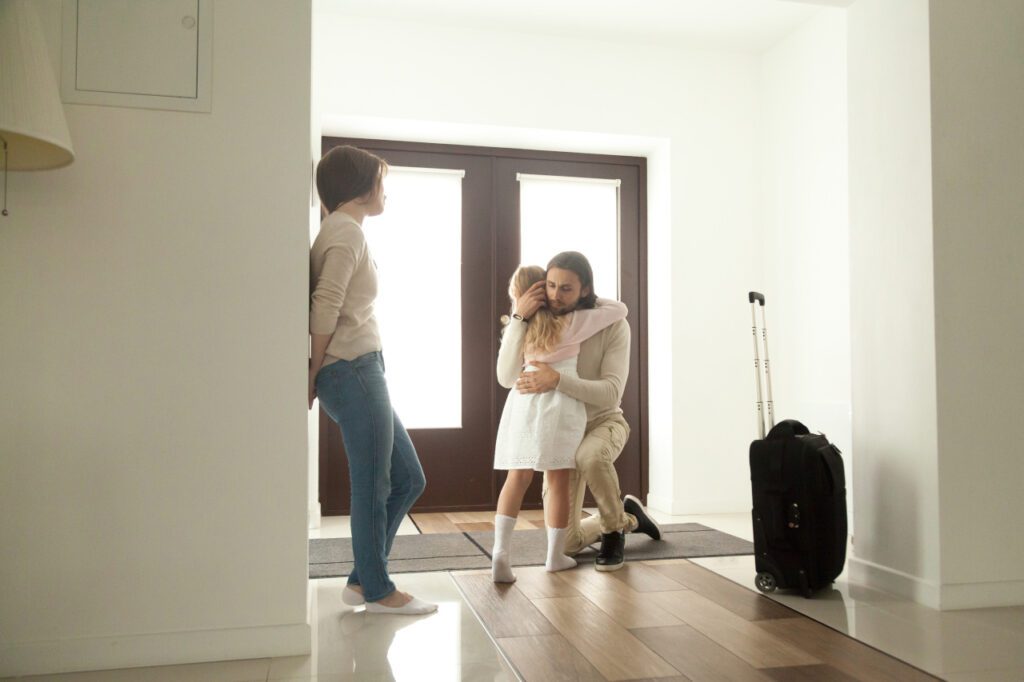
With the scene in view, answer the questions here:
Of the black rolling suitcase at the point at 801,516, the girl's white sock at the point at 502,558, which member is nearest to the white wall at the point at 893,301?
the black rolling suitcase at the point at 801,516

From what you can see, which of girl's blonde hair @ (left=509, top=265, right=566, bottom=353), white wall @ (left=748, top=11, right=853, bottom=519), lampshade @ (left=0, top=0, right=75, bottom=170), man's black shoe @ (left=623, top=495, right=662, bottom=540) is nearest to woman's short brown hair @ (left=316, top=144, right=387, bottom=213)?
lampshade @ (left=0, top=0, right=75, bottom=170)

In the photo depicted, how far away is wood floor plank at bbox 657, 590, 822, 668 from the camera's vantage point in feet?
7.52

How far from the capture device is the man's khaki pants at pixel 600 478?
11.1ft

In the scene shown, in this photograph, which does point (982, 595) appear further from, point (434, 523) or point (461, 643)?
point (434, 523)

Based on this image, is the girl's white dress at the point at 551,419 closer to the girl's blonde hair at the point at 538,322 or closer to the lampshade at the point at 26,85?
the girl's blonde hair at the point at 538,322

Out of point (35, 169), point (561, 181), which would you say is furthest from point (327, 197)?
point (561, 181)

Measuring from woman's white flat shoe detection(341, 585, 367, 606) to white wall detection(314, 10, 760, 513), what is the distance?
8.11ft

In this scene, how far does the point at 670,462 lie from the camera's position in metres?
4.94

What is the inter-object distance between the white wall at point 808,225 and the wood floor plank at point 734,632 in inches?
66.4

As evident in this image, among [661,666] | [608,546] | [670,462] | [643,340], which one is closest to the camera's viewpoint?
[661,666]

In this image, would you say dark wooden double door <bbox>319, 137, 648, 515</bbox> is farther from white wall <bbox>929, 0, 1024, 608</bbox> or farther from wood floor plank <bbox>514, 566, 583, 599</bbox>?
white wall <bbox>929, 0, 1024, 608</bbox>

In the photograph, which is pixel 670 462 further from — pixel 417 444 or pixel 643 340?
pixel 417 444

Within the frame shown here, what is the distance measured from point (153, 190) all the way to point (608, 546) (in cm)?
202

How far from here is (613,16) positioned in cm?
459
